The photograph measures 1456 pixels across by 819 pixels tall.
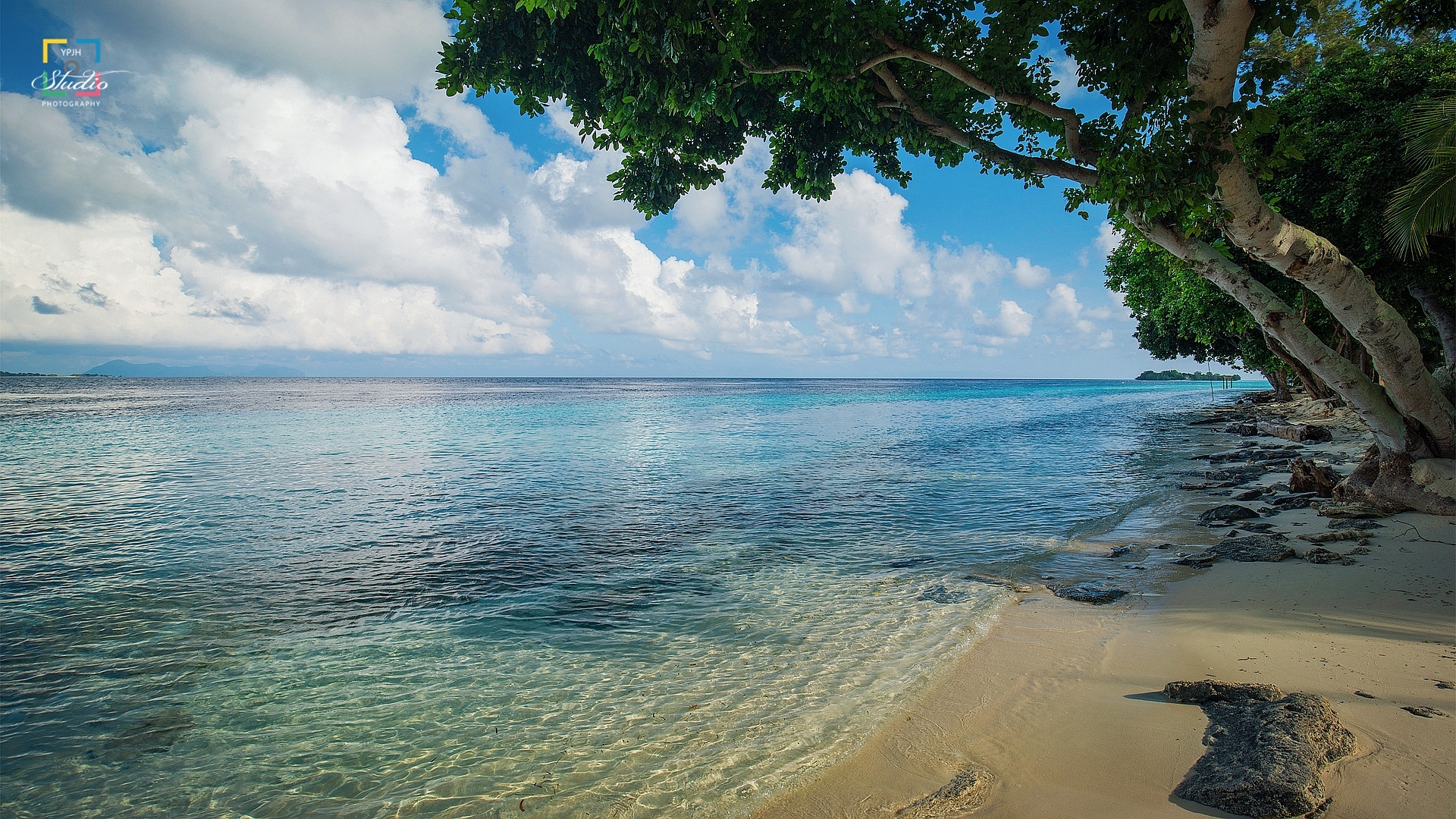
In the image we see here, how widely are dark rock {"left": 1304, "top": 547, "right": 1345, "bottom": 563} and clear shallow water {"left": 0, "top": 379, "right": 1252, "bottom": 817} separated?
275 cm

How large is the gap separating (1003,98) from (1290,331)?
17.9 feet

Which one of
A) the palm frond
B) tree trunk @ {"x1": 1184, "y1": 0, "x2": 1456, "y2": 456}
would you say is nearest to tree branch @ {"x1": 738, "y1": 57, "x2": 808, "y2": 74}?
tree trunk @ {"x1": 1184, "y1": 0, "x2": 1456, "y2": 456}

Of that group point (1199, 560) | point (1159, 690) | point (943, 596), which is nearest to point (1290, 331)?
point (1199, 560)

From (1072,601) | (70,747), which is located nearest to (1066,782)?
→ (1072,601)

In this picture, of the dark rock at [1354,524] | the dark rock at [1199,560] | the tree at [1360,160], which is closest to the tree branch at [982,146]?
the tree at [1360,160]

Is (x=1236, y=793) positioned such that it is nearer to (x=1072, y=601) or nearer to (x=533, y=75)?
(x=1072, y=601)

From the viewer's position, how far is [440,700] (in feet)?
17.6

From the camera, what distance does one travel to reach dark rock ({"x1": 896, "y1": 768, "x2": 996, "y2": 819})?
3.62m

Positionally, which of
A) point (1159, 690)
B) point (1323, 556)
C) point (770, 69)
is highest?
point (770, 69)

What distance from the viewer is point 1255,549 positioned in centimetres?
851

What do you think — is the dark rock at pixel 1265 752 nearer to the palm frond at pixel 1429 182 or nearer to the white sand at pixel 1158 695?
the white sand at pixel 1158 695

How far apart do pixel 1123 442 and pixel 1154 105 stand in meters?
23.7

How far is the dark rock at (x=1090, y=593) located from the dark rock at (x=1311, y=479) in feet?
26.3

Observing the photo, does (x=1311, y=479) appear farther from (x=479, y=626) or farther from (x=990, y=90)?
(x=479, y=626)
